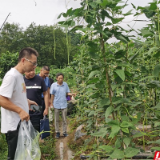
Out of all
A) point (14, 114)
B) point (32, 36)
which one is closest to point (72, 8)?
point (14, 114)

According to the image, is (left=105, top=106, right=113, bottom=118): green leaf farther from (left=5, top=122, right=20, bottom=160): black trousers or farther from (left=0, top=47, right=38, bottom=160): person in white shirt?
(left=5, top=122, right=20, bottom=160): black trousers

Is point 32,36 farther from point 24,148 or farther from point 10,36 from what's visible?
point 24,148

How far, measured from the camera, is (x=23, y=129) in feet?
6.62

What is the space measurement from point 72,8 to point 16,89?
1.20m

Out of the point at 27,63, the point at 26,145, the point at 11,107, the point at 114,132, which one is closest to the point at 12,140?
the point at 26,145

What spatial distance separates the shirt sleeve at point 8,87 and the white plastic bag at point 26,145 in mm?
333

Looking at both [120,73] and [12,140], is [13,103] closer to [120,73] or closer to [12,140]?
[12,140]

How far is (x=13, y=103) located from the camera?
202 cm

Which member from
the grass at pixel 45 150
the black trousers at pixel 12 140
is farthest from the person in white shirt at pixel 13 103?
the grass at pixel 45 150

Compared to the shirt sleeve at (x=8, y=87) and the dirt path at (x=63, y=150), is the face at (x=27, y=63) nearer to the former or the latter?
the shirt sleeve at (x=8, y=87)

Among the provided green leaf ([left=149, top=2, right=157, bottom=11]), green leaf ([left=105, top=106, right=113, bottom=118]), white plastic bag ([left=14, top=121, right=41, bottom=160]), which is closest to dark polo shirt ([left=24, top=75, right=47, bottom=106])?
white plastic bag ([left=14, top=121, right=41, bottom=160])

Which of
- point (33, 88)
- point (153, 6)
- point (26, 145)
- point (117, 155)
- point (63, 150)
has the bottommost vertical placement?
point (63, 150)

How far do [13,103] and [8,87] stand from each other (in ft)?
0.63

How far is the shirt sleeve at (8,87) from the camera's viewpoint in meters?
1.90
